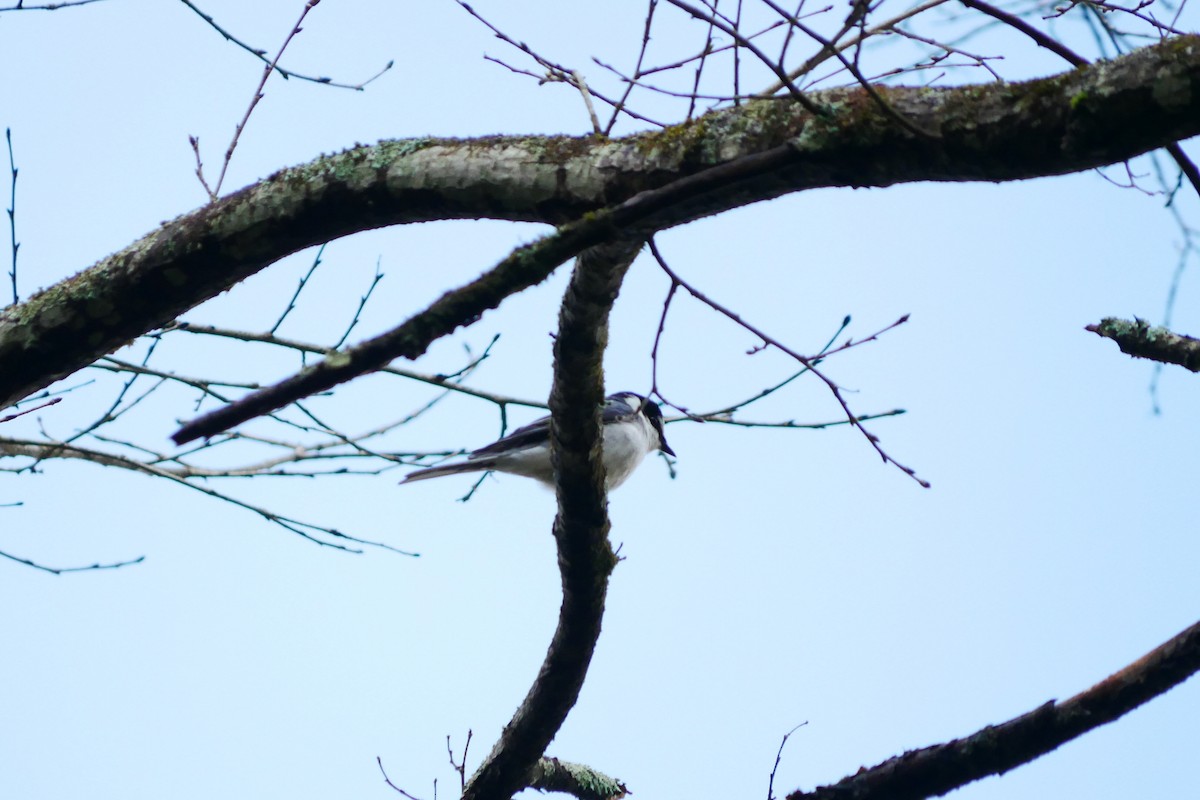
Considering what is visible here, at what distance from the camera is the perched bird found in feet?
18.2

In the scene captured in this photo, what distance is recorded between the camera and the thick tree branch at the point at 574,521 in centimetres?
271

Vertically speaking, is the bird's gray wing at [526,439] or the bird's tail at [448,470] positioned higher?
the bird's gray wing at [526,439]

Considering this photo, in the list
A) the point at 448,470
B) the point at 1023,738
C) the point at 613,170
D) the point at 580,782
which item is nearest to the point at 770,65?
the point at 613,170

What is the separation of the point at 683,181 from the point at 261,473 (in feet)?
9.53

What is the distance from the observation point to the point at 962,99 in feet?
6.85

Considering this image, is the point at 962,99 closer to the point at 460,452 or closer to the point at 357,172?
the point at 357,172

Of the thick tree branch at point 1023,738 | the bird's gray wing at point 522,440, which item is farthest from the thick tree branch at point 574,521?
the bird's gray wing at point 522,440

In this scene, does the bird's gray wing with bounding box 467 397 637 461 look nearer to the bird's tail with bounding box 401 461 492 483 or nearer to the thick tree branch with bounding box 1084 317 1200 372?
the bird's tail with bounding box 401 461 492 483

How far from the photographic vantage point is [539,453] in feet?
18.7

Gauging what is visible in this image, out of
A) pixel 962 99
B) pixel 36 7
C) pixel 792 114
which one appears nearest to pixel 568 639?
pixel 792 114

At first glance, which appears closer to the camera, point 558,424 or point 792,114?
point 792,114

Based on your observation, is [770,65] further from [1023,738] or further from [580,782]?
[580,782]

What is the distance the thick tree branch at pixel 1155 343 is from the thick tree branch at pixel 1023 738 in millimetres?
1332

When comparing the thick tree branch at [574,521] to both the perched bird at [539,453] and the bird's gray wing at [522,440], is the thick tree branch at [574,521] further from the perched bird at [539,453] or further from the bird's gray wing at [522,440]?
the bird's gray wing at [522,440]
